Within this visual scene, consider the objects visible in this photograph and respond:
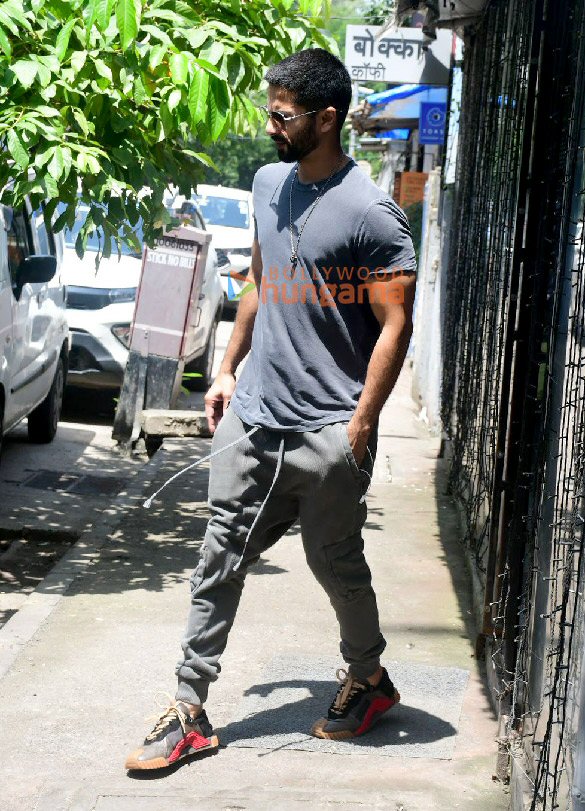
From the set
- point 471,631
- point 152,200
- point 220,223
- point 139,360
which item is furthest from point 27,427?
point 220,223

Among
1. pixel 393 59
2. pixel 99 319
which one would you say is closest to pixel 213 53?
pixel 99 319

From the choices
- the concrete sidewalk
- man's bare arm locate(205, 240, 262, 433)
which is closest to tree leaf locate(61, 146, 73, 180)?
man's bare arm locate(205, 240, 262, 433)

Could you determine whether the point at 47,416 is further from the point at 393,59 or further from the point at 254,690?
the point at 254,690

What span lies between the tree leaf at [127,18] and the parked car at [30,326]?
92.6 inches

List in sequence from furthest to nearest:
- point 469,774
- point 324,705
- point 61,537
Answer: point 61,537
point 324,705
point 469,774

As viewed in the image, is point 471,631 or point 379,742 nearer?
point 379,742

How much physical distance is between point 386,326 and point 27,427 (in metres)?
6.71

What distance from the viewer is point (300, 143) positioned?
3766mm

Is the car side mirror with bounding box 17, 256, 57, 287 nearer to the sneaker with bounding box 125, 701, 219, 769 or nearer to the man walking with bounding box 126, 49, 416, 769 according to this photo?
the man walking with bounding box 126, 49, 416, 769

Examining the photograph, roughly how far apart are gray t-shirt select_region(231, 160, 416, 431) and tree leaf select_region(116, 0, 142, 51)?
1.18 m

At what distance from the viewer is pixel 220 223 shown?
1930 cm

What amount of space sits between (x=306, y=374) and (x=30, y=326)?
482cm

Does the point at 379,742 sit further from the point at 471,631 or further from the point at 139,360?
the point at 139,360

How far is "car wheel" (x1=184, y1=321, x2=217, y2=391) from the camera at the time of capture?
1240cm
